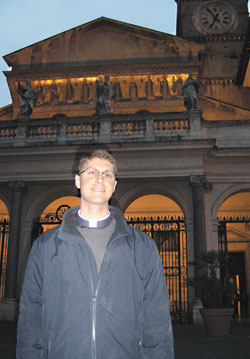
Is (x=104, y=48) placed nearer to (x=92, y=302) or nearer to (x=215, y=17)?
(x=215, y=17)

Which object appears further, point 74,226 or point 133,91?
point 133,91

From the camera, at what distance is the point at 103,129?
13.9m

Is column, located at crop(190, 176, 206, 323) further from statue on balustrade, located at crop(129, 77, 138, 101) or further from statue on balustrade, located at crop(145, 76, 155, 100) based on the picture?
statue on balustrade, located at crop(129, 77, 138, 101)

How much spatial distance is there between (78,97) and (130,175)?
26.0 feet

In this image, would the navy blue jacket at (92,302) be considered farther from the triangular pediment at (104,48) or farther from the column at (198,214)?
the triangular pediment at (104,48)

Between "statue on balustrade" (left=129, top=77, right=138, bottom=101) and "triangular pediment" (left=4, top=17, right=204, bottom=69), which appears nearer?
"statue on balustrade" (left=129, top=77, right=138, bottom=101)

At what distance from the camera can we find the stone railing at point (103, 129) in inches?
539

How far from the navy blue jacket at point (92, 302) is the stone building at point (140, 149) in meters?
8.94

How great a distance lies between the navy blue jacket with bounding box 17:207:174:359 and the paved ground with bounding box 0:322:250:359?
15.6 ft

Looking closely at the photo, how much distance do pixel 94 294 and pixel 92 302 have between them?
0.05 metres

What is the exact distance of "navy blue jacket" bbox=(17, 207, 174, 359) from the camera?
8.19 feet

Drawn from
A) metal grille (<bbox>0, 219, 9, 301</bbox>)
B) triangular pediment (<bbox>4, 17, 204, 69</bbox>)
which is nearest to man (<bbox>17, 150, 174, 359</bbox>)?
metal grille (<bbox>0, 219, 9, 301</bbox>)

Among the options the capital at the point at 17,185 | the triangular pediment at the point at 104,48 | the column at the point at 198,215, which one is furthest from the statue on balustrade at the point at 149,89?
the capital at the point at 17,185

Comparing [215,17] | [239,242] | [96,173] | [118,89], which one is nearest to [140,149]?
[118,89]
